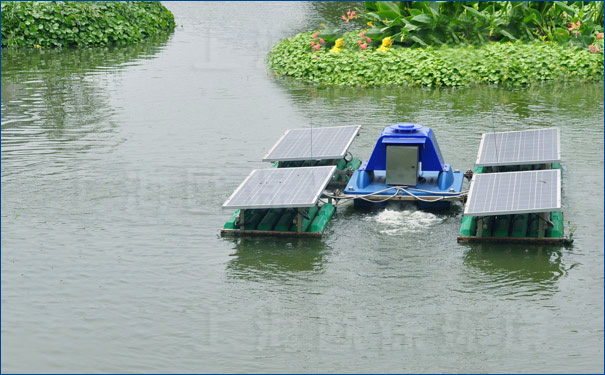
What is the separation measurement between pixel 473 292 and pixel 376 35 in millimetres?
17113

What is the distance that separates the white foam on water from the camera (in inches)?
614

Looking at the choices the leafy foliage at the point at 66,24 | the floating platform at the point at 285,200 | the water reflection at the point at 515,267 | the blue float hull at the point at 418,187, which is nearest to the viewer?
the water reflection at the point at 515,267

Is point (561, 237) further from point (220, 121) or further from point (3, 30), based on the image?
point (3, 30)

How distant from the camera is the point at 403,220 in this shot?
52.4 ft

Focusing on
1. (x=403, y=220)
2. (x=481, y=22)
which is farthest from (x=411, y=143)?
(x=481, y=22)

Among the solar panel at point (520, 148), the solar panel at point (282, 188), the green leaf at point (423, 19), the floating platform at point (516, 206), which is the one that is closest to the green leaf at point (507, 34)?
the green leaf at point (423, 19)

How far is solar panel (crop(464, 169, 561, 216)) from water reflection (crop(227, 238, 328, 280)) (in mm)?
2557

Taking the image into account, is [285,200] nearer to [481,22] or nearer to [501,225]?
[501,225]

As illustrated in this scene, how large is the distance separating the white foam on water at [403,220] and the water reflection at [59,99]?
304 inches

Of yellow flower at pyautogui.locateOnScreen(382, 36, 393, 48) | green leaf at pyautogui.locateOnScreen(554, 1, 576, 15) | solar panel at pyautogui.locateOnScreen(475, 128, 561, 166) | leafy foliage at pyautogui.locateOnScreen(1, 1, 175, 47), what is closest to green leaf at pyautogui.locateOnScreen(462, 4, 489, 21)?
green leaf at pyautogui.locateOnScreen(554, 1, 576, 15)

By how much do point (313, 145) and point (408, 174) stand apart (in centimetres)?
257

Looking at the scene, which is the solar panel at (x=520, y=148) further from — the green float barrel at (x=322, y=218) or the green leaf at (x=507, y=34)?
the green leaf at (x=507, y=34)

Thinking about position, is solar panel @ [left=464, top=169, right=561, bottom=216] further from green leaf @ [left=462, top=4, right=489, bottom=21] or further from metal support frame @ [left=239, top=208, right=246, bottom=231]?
green leaf @ [left=462, top=4, right=489, bottom=21]

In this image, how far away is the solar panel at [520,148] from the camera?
664 inches
